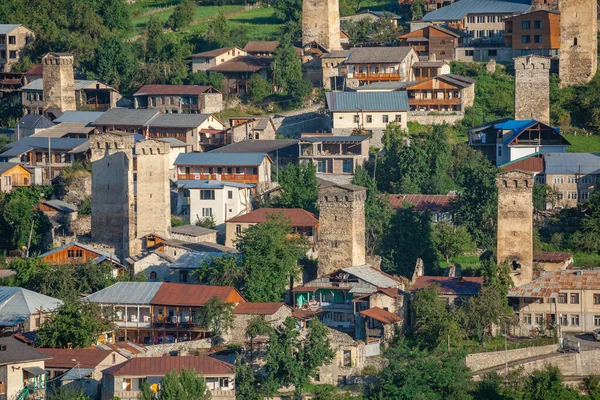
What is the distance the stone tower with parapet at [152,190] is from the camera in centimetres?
6588

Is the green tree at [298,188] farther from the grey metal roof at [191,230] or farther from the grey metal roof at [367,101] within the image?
the grey metal roof at [367,101]

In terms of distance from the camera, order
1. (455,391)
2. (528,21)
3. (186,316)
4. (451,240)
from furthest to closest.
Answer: (528,21), (451,240), (186,316), (455,391)

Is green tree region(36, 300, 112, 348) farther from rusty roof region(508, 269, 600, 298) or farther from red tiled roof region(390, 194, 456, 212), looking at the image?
red tiled roof region(390, 194, 456, 212)

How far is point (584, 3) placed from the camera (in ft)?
261

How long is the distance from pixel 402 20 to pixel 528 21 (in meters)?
12.4

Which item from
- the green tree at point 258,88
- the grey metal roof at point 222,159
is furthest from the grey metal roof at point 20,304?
the green tree at point 258,88

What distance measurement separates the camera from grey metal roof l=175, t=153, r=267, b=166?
7188 cm

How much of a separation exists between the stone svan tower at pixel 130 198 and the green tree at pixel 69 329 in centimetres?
931

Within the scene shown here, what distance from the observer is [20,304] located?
58.5 meters

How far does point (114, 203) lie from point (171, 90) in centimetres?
1647

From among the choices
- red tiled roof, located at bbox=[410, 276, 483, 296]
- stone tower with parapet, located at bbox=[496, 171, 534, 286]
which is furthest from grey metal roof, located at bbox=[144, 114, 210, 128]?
stone tower with parapet, located at bbox=[496, 171, 534, 286]

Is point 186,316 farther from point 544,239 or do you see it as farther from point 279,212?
point 544,239

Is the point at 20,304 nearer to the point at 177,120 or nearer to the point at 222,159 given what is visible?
the point at 222,159

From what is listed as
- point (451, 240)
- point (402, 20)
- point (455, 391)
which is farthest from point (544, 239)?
point (402, 20)
